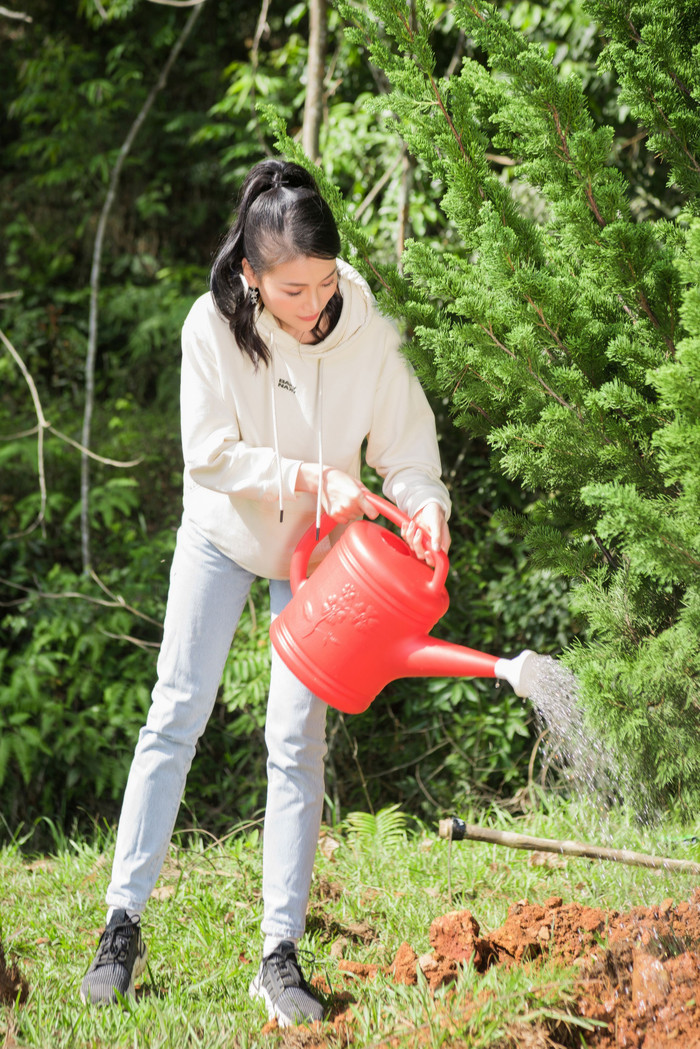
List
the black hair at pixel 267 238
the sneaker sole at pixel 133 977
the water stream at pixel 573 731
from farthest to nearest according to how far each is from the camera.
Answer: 1. the sneaker sole at pixel 133 977
2. the black hair at pixel 267 238
3. the water stream at pixel 573 731

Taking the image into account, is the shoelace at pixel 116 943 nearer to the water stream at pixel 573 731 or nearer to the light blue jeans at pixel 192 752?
the light blue jeans at pixel 192 752

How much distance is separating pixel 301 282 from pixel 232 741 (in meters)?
2.67

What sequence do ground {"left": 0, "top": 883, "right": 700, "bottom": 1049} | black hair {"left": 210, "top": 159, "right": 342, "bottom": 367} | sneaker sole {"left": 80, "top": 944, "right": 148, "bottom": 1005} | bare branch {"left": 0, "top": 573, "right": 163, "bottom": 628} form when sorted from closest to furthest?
ground {"left": 0, "top": 883, "right": 700, "bottom": 1049} → black hair {"left": 210, "top": 159, "right": 342, "bottom": 367} → sneaker sole {"left": 80, "top": 944, "right": 148, "bottom": 1005} → bare branch {"left": 0, "top": 573, "right": 163, "bottom": 628}

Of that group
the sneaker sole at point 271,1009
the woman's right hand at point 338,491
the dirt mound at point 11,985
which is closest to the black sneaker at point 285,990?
the sneaker sole at point 271,1009

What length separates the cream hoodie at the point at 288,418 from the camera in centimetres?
208

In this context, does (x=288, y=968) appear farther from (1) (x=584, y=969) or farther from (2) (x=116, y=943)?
(1) (x=584, y=969)

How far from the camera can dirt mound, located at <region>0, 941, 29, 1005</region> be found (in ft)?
6.48

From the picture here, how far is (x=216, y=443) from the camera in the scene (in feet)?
6.71

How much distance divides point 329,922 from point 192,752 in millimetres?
732

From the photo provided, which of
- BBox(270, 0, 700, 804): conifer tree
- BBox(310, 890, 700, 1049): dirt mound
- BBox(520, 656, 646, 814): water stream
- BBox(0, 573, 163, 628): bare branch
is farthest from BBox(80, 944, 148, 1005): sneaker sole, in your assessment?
BBox(0, 573, 163, 628): bare branch

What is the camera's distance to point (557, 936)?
82.2 inches

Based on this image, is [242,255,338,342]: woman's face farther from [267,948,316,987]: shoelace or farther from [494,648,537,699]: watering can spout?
[267,948,316,987]: shoelace

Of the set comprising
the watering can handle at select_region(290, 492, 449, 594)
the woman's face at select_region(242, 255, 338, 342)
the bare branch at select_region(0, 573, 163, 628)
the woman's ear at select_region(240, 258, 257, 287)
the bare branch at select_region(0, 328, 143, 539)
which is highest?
the woman's face at select_region(242, 255, 338, 342)

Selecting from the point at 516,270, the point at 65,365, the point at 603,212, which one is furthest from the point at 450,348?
the point at 65,365
